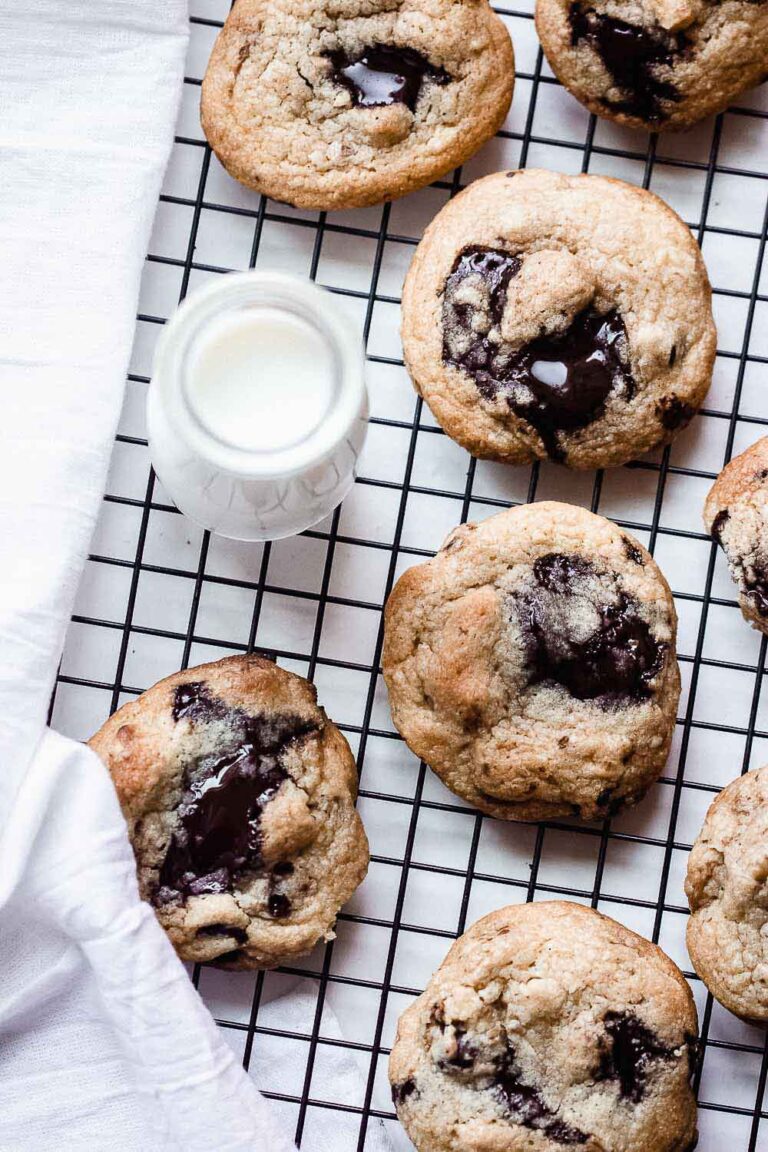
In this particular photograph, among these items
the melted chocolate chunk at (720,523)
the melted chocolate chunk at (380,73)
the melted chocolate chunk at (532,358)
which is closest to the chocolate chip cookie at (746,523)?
the melted chocolate chunk at (720,523)

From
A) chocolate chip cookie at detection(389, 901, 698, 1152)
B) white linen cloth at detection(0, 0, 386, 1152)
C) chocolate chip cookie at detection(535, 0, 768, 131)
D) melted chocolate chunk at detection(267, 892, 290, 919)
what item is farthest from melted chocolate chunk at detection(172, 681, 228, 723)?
chocolate chip cookie at detection(535, 0, 768, 131)

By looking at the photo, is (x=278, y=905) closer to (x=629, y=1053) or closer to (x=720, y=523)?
(x=629, y=1053)

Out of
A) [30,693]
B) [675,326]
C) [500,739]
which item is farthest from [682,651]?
[30,693]

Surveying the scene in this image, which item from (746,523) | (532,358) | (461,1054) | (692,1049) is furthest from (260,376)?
(692,1049)

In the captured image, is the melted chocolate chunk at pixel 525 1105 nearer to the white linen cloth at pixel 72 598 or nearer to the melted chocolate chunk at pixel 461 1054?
the melted chocolate chunk at pixel 461 1054

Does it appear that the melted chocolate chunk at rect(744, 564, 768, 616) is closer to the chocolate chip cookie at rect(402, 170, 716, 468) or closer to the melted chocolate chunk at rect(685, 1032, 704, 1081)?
the chocolate chip cookie at rect(402, 170, 716, 468)

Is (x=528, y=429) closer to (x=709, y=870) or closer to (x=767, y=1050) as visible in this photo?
(x=709, y=870)
